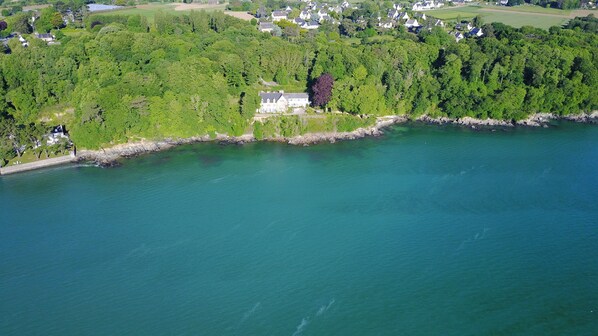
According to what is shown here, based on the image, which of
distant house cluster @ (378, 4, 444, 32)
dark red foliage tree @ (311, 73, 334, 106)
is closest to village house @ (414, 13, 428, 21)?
distant house cluster @ (378, 4, 444, 32)

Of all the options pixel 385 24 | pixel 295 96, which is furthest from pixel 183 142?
pixel 385 24

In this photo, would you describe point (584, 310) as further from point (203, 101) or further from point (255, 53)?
point (255, 53)

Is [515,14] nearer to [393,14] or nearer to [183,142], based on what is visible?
[393,14]

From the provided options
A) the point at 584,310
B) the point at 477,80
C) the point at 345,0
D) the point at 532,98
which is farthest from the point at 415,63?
the point at 345,0

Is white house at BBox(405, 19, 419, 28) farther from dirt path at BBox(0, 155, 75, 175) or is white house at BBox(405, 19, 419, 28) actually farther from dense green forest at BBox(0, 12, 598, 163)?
dirt path at BBox(0, 155, 75, 175)

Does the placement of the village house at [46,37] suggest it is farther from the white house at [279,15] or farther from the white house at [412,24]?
the white house at [412,24]

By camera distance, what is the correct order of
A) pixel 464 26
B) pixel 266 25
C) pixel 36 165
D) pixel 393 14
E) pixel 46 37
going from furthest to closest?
1. pixel 393 14
2. pixel 464 26
3. pixel 266 25
4. pixel 46 37
5. pixel 36 165

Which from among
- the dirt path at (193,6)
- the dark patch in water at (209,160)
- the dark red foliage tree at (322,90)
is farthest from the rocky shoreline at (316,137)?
the dirt path at (193,6)
